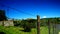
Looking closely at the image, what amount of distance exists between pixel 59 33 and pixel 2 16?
1510 cm

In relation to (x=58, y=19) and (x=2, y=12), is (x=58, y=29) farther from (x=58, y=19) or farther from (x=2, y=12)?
(x=2, y=12)

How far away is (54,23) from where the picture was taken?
9.64 meters

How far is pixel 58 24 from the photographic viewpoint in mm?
10367

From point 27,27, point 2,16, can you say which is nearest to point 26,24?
point 27,27

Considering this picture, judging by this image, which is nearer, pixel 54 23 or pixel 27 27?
pixel 54 23

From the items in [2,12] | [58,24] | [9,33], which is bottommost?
[9,33]

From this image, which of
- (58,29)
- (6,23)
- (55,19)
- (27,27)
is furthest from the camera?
(6,23)

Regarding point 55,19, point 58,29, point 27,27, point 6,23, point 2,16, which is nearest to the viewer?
point 55,19

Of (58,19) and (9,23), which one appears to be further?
(9,23)

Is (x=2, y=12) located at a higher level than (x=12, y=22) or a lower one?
higher

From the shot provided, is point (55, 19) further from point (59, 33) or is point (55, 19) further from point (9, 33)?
point (9, 33)

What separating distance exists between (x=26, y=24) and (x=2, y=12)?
10533mm

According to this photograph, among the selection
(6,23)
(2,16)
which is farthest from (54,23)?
(2,16)

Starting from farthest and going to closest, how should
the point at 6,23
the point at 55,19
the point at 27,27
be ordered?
the point at 6,23 < the point at 27,27 < the point at 55,19
